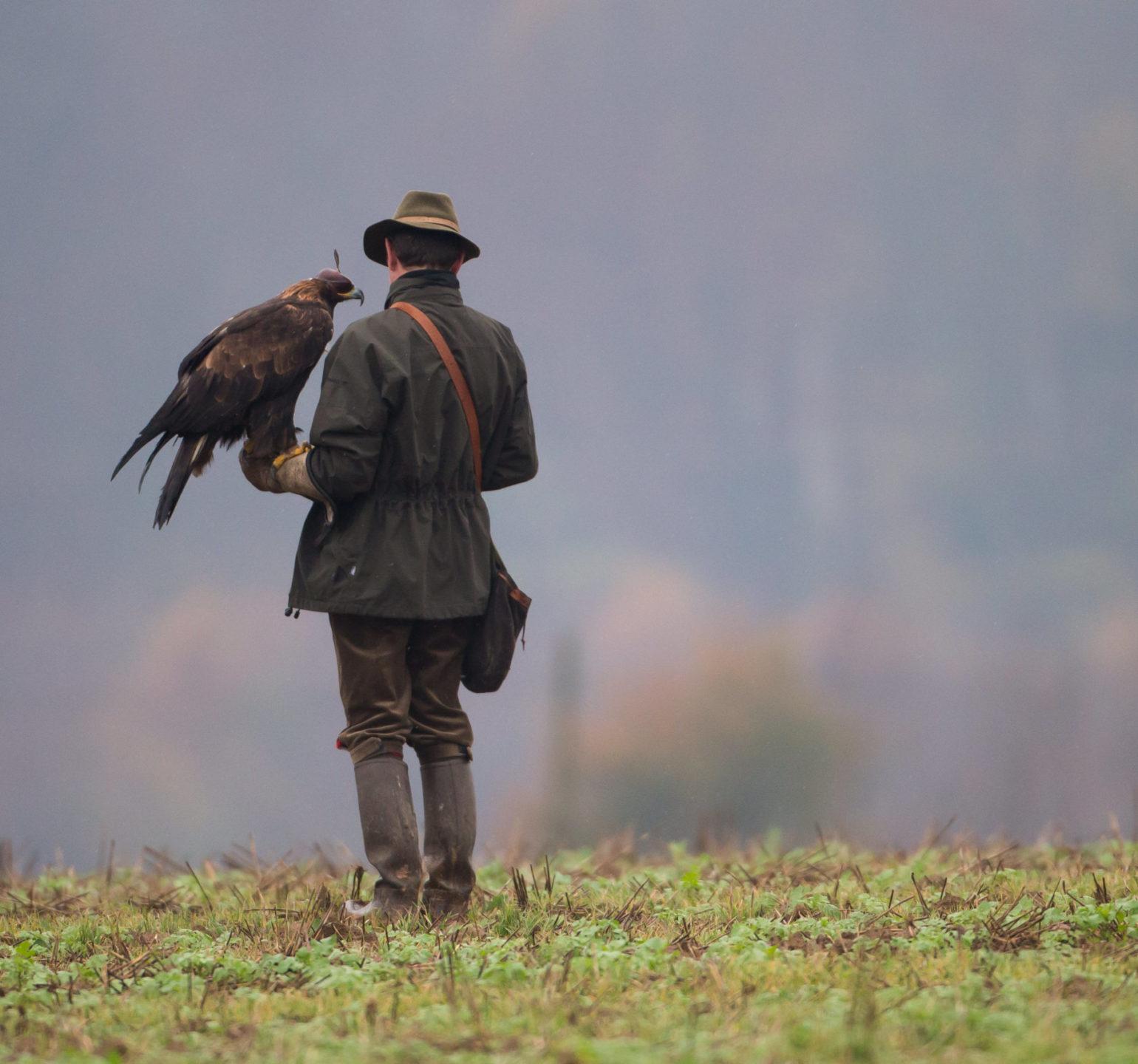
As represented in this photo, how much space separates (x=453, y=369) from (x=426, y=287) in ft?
1.42

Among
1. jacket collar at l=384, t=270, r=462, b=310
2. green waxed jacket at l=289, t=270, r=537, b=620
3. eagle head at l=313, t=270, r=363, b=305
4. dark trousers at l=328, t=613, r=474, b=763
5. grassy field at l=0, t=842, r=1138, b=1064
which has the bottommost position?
grassy field at l=0, t=842, r=1138, b=1064

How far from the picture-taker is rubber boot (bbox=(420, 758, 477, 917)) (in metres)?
5.69

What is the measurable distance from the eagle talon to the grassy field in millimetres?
1822

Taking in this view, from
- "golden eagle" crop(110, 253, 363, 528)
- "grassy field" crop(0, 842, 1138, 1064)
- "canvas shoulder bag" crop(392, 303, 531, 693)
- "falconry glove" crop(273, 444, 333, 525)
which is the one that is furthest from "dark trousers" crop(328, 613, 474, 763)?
"golden eagle" crop(110, 253, 363, 528)

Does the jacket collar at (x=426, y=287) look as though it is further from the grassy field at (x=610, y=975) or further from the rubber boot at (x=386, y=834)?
the grassy field at (x=610, y=975)

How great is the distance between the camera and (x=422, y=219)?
5.82 metres

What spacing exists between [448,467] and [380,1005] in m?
2.41

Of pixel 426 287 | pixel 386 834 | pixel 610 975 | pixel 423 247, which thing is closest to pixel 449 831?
pixel 386 834

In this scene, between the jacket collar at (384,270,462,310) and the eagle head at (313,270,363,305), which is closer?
the jacket collar at (384,270,462,310)

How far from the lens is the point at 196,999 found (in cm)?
415

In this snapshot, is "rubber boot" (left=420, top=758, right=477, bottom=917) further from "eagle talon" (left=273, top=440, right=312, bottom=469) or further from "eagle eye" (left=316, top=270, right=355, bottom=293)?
"eagle eye" (left=316, top=270, right=355, bottom=293)

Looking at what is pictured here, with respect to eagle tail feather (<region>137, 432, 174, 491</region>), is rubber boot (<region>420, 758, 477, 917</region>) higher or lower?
lower

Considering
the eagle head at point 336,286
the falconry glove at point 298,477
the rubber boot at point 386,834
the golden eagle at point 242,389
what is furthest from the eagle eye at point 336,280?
the rubber boot at point 386,834

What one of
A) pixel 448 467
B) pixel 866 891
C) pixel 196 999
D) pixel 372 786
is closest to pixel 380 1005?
pixel 196 999
